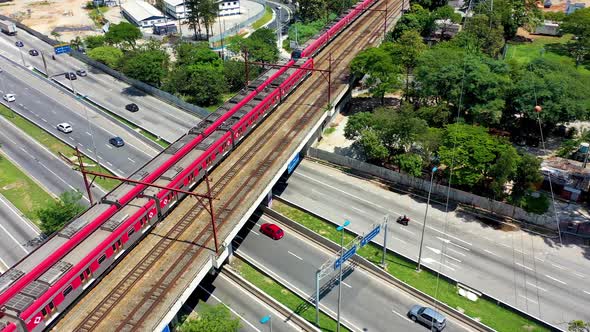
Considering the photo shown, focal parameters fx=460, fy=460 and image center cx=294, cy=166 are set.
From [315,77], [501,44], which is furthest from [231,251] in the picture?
[501,44]

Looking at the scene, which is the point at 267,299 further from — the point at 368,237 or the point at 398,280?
the point at 398,280

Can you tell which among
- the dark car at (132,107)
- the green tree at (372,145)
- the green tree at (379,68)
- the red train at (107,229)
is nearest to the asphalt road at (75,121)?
the dark car at (132,107)

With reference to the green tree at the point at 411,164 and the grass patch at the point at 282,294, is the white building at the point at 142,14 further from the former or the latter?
the grass patch at the point at 282,294

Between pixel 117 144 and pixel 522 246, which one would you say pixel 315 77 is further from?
pixel 522 246

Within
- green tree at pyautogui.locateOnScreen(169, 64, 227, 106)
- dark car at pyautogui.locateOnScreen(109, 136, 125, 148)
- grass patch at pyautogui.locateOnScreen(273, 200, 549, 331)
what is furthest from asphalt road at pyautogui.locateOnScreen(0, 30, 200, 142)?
grass patch at pyautogui.locateOnScreen(273, 200, 549, 331)

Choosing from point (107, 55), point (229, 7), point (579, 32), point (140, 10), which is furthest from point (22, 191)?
point (579, 32)

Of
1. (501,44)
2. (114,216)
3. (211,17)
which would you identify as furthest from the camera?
(211,17)
